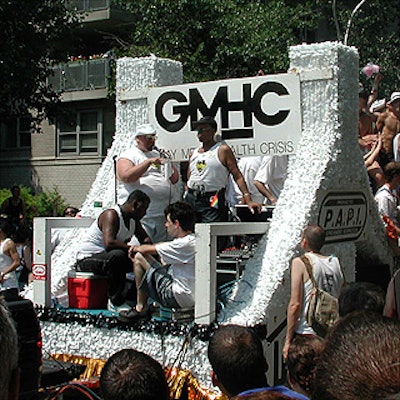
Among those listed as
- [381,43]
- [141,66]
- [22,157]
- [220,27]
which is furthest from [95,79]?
[141,66]

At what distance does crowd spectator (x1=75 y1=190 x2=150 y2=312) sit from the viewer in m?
6.57

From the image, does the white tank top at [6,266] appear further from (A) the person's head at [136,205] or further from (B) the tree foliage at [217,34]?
(B) the tree foliage at [217,34]

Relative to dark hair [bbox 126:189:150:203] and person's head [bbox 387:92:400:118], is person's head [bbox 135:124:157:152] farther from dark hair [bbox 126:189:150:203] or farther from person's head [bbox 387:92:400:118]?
person's head [bbox 387:92:400:118]

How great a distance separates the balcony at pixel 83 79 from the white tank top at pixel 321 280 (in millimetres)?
16918

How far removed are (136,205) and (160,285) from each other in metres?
1.01

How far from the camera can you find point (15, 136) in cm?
2558

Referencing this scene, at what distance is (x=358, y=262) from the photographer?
766cm

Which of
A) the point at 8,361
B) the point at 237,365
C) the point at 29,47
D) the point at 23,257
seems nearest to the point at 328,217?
the point at 237,365

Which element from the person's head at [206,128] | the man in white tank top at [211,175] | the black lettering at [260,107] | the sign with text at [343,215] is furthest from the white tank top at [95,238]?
the sign with text at [343,215]

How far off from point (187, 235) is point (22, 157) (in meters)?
20.1

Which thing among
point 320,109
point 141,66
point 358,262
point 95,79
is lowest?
point 358,262

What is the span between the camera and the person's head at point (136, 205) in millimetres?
6602

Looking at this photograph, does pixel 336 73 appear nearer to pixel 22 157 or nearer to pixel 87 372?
pixel 87 372

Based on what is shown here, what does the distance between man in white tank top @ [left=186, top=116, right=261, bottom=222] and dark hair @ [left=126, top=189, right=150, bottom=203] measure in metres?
0.58
